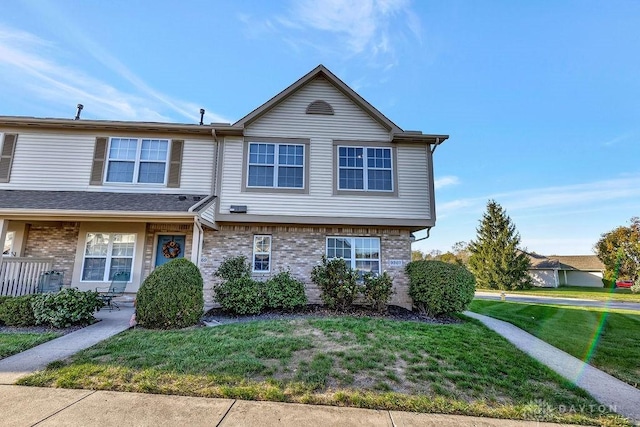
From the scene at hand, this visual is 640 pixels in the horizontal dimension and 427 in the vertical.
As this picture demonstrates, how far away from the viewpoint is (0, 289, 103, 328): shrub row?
6.60 metres

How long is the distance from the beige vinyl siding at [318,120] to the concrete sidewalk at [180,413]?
8563 mm

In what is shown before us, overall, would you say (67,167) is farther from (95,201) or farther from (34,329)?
A: (34,329)

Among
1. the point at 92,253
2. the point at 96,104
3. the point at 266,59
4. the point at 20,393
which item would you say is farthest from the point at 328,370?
the point at 96,104

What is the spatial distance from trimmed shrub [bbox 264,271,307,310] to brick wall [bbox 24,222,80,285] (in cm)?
699

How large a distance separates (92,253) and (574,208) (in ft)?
117

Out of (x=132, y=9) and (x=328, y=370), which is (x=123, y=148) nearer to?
(x=132, y=9)

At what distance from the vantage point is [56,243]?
9953 millimetres

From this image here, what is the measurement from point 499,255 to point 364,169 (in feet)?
93.2

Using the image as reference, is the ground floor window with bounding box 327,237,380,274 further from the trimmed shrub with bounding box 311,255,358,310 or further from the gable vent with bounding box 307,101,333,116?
the gable vent with bounding box 307,101,333,116

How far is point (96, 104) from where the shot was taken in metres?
11.8

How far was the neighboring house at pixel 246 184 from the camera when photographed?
992 centimetres

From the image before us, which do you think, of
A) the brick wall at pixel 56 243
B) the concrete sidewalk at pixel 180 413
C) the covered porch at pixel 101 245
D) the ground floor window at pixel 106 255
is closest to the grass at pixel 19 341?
the concrete sidewalk at pixel 180 413

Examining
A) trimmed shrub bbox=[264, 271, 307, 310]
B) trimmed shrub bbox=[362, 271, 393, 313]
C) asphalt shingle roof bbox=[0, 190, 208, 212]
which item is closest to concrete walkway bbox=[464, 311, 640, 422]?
trimmed shrub bbox=[362, 271, 393, 313]

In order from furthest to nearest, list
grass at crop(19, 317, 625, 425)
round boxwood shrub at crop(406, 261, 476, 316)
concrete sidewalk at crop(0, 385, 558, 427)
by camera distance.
→ round boxwood shrub at crop(406, 261, 476, 316), grass at crop(19, 317, 625, 425), concrete sidewalk at crop(0, 385, 558, 427)
